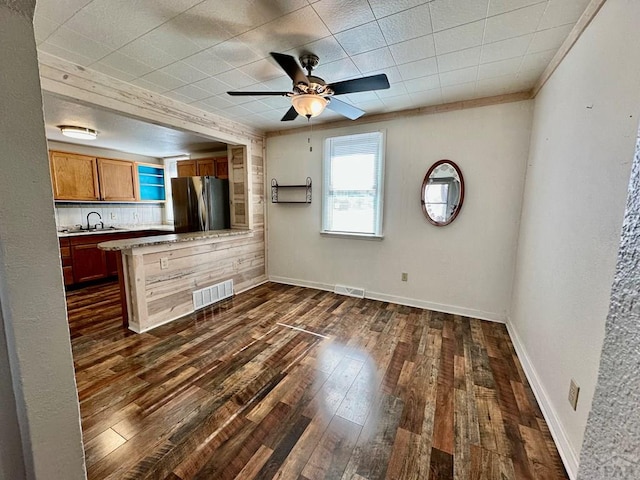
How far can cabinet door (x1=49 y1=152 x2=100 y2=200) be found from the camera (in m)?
4.20

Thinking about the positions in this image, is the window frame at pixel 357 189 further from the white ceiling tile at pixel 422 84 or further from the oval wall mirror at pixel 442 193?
the white ceiling tile at pixel 422 84

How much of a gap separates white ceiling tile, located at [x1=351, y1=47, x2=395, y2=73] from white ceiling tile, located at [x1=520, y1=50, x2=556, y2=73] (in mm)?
1061

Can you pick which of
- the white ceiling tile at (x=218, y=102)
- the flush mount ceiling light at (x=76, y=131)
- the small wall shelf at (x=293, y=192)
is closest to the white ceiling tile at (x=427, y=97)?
the small wall shelf at (x=293, y=192)

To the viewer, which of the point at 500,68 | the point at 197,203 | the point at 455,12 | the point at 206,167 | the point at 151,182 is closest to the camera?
the point at 455,12

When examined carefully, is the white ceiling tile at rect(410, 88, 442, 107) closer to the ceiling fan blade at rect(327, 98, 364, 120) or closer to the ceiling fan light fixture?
the ceiling fan blade at rect(327, 98, 364, 120)

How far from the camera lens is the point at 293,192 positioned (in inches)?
168

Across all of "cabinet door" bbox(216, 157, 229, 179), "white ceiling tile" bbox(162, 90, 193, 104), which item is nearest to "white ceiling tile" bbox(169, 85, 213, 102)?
"white ceiling tile" bbox(162, 90, 193, 104)

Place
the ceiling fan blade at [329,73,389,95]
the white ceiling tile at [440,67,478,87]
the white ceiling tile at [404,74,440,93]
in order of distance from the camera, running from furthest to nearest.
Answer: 1. the white ceiling tile at [404,74,440,93]
2. the white ceiling tile at [440,67,478,87]
3. the ceiling fan blade at [329,73,389,95]

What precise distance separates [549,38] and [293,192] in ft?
10.4

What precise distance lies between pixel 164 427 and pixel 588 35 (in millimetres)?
3459

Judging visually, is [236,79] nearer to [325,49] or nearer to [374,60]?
[325,49]

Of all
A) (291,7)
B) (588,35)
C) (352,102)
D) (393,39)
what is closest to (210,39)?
(291,7)

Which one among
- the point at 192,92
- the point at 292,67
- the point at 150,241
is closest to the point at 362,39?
the point at 292,67

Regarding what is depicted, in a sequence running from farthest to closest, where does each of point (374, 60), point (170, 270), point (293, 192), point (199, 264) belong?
point (293, 192) < point (199, 264) < point (170, 270) < point (374, 60)
